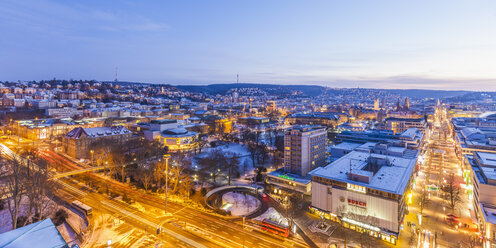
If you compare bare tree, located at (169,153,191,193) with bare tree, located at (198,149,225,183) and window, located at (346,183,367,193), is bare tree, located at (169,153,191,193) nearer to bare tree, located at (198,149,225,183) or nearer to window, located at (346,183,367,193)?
bare tree, located at (198,149,225,183)

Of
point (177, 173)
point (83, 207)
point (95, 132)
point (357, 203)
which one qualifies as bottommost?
point (83, 207)

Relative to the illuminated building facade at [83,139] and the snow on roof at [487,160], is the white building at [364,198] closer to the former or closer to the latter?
the snow on roof at [487,160]

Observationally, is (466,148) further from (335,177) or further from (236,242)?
(236,242)

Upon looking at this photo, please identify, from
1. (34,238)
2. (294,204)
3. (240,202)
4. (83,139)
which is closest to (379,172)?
(294,204)

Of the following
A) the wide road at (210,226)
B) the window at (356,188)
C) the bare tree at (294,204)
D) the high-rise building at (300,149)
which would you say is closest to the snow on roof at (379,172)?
the window at (356,188)

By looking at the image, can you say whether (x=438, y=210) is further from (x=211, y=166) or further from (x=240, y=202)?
(x=211, y=166)

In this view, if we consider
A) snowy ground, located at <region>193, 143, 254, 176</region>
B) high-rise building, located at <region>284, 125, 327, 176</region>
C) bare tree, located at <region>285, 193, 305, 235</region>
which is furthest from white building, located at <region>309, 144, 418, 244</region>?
snowy ground, located at <region>193, 143, 254, 176</region>
